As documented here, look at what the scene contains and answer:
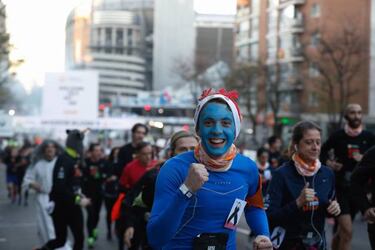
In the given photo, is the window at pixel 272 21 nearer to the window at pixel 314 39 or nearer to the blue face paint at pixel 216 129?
the window at pixel 314 39

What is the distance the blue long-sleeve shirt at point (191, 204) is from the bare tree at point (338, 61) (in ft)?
131

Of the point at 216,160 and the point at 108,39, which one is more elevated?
the point at 108,39

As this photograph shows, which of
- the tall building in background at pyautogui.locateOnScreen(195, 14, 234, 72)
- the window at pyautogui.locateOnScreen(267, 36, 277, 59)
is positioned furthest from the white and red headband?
the tall building in background at pyautogui.locateOnScreen(195, 14, 234, 72)

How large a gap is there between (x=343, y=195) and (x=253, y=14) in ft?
207

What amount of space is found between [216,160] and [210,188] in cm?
14

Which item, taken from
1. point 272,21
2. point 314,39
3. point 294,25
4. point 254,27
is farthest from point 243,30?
point 314,39

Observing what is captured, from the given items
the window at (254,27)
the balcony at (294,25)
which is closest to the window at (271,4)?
the window at (254,27)

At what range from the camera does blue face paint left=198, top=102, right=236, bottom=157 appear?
3514 mm

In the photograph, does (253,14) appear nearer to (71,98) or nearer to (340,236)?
(71,98)

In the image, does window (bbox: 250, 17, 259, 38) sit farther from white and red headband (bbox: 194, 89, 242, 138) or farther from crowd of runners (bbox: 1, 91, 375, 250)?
white and red headband (bbox: 194, 89, 242, 138)

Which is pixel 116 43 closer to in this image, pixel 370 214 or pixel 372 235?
pixel 372 235

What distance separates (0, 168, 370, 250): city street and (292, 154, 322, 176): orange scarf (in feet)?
20.2

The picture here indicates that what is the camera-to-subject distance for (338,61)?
1805 inches

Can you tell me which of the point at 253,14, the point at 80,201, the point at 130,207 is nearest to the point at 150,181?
the point at 130,207
